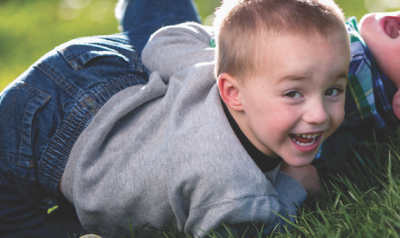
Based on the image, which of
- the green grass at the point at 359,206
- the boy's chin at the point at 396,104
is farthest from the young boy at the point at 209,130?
the boy's chin at the point at 396,104

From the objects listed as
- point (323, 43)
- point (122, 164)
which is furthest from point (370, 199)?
point (122, 164)

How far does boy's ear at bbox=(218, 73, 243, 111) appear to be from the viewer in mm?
1427

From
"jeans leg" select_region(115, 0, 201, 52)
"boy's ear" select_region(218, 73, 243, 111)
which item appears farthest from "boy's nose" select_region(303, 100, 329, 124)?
"jeans leg" select_region(115, 0, 201, 52)

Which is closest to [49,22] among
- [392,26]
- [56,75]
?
[56,75]

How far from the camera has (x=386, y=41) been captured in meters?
1.81

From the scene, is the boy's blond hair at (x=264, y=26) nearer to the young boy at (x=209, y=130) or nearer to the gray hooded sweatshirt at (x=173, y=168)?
the young boy at (x=209, y=130)

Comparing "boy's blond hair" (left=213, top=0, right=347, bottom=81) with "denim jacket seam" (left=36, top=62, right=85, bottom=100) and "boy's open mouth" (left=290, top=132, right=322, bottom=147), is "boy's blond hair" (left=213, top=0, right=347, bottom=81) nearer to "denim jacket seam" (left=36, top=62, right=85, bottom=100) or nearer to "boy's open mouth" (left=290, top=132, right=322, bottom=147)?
"boy's open mouth" (left=290, top=132, right=322, bottom=147)

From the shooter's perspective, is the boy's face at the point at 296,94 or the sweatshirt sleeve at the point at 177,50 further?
the sweatshirt sleeve at the point at 177,50

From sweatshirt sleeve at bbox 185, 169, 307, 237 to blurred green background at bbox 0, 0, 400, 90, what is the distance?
250 cm

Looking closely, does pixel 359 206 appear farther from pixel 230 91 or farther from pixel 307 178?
pixel 230 91

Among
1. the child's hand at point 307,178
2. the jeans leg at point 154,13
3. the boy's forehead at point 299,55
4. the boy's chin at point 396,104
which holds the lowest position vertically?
the child's hand at point 307,178

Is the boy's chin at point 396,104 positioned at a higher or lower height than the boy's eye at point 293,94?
lower

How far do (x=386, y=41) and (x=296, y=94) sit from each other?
0.77 metres

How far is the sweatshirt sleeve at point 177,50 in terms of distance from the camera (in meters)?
1.78
